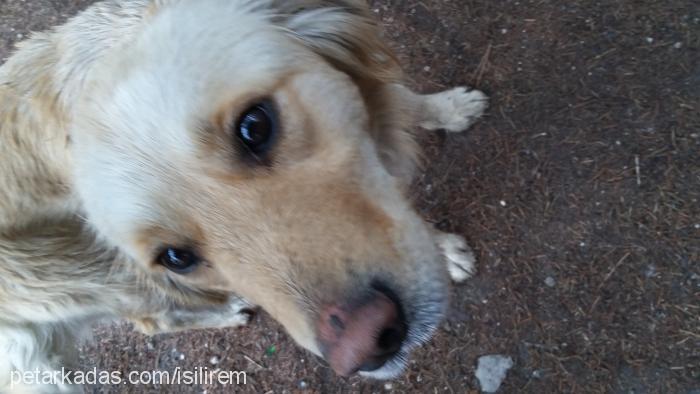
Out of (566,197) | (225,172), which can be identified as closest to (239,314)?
(225,172)

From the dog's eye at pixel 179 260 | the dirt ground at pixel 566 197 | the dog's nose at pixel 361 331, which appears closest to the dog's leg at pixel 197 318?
the dirt ground at pixel 566 197

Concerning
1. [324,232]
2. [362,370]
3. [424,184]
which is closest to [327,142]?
[324,232]

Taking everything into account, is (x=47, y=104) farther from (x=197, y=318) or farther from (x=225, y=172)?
(x=197, y=318)

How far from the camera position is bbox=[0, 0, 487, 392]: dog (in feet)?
5.48

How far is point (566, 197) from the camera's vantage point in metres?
3.04

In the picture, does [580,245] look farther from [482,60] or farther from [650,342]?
[482,60]

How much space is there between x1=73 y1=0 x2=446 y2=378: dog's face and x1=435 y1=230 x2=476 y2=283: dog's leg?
4.19ft

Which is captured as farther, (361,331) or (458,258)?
(458,258)

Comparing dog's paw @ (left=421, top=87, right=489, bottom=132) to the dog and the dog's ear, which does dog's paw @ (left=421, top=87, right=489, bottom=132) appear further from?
the dog's ear

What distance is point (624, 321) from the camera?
2.80 metres

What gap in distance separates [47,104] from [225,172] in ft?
3.11

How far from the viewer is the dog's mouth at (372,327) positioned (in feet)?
5.12

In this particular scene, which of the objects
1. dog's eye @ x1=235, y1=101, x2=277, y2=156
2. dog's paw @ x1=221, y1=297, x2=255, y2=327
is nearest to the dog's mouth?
dog's eye @ x1=235, y1=101, x2=277, y2=156

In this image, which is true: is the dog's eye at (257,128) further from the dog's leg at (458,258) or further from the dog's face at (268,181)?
the dog's leg at (458,258)
